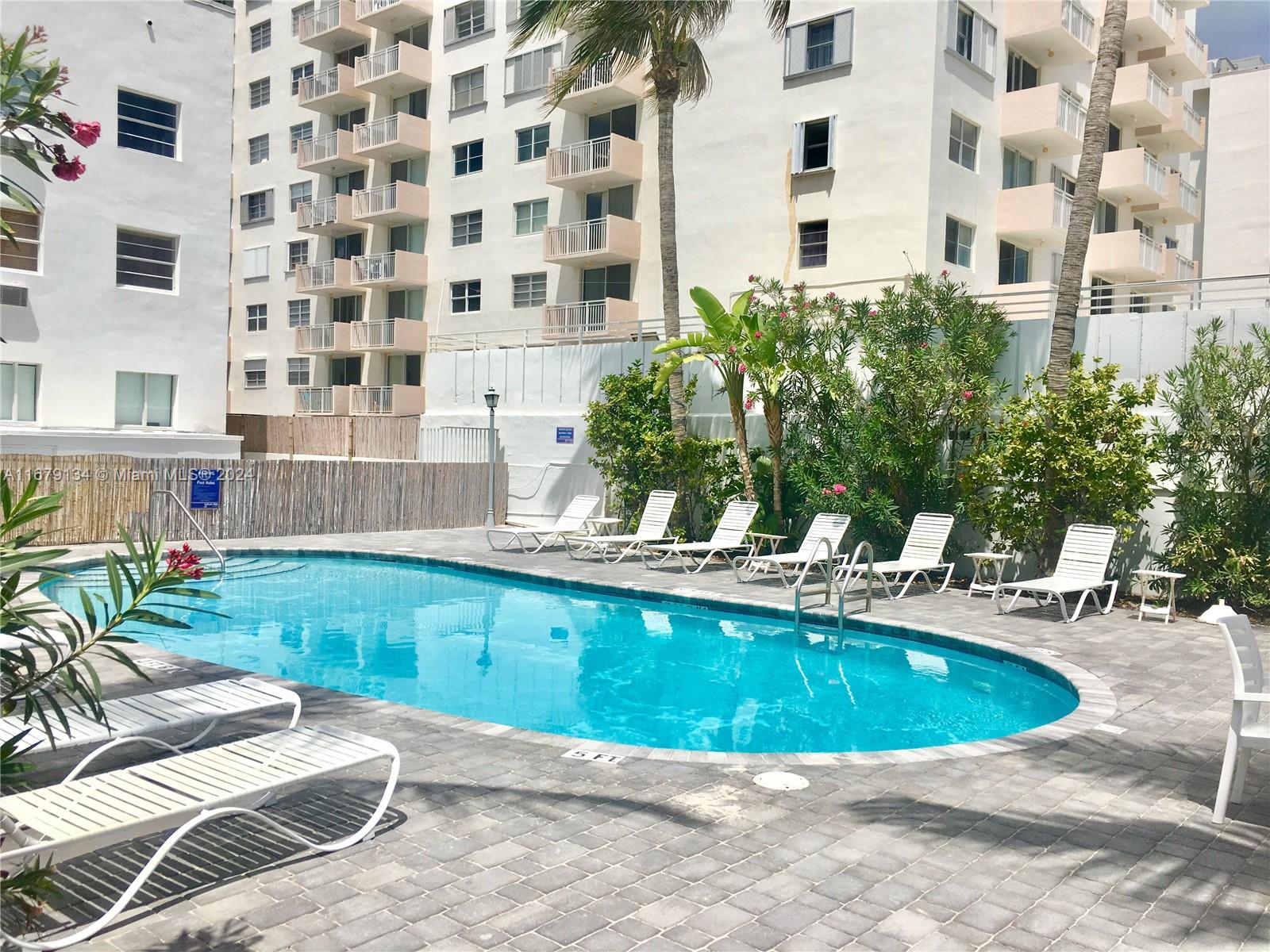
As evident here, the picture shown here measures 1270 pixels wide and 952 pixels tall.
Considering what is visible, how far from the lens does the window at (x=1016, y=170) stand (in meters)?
25.4

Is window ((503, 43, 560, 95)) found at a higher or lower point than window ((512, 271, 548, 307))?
higher

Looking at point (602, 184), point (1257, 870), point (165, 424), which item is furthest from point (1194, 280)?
Answer: point (165, 424)

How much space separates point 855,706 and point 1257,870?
4.88 meters

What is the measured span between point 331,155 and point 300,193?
363cm

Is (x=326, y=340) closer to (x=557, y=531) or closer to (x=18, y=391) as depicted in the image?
(x=18, y=391)

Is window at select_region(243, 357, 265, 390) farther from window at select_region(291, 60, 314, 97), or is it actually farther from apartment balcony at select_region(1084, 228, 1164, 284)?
apartment balcony at select_region(1084, 228, 1164, 284)

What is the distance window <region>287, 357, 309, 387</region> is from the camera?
3753 cm

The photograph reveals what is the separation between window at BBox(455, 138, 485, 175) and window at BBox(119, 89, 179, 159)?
34.4 ft

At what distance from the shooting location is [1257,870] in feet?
15.6

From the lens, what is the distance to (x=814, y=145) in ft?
79.2

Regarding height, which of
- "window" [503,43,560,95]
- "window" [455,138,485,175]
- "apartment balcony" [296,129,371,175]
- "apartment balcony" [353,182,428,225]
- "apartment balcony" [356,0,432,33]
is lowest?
"apartment balcony" [353,182,428,225]

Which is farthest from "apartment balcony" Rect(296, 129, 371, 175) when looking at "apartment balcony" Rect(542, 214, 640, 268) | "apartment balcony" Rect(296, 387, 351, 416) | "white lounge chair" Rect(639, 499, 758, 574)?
"white lounge chair" Rect(639, 499, 758, 574)

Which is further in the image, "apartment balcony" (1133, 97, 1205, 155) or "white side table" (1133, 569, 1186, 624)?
"apartment balcony" (1133, 97, 1205, 155)

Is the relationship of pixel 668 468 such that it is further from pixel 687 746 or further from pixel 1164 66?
pixel 1164 66
